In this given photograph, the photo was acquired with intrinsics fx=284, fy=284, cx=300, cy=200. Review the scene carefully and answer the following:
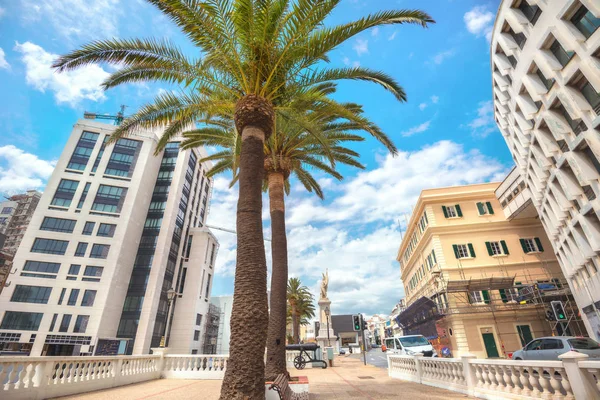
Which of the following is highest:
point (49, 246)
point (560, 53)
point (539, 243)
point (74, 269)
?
point (560, 53)

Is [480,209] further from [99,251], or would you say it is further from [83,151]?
[83,151]

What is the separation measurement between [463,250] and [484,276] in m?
2.71

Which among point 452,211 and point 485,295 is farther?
point 452,211

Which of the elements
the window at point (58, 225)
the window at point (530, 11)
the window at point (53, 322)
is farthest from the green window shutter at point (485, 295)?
the window at point (58, 225)

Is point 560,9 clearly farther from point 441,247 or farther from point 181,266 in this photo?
point 181,266

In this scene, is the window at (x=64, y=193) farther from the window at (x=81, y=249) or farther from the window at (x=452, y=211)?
the window at (x=452, y=211)

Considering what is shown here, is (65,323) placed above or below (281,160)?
below

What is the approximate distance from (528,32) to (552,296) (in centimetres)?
2008

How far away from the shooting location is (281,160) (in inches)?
451

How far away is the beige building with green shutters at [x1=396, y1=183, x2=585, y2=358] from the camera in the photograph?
23281 mm

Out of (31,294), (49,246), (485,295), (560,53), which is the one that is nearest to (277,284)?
(560,53)

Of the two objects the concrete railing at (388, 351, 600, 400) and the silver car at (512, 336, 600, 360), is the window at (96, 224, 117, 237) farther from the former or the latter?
the silver car at (512, 336, 600, 360)

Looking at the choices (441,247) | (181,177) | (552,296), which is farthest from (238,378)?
(181,177)

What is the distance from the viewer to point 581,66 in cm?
1424
